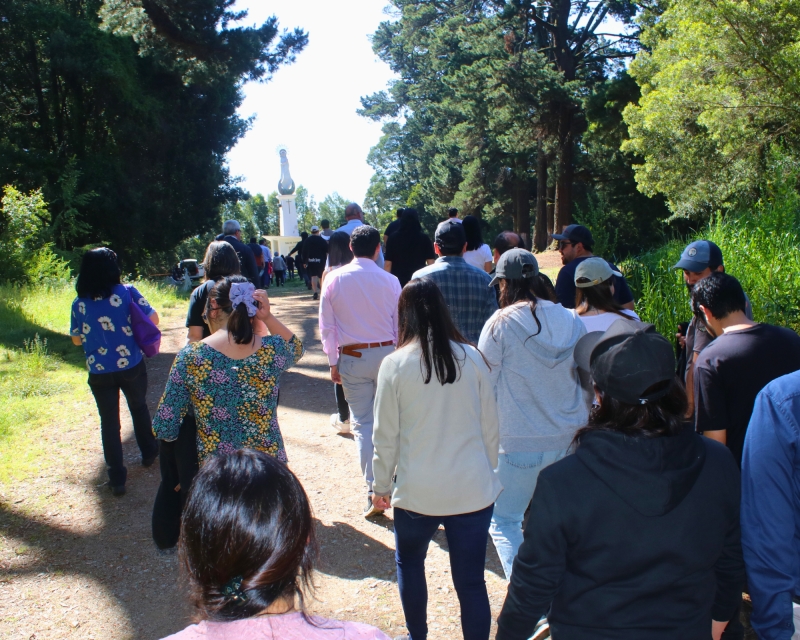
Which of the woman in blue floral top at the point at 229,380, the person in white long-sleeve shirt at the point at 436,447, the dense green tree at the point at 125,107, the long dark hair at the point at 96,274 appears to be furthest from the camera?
the dense green tree at the point at 125,107

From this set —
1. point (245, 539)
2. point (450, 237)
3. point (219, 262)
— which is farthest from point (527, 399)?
point (219, 262)

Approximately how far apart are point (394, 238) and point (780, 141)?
868 cm

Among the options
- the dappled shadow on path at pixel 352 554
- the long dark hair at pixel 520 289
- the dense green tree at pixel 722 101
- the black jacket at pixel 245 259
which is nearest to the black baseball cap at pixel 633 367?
the long dark hair at pixel 520 289

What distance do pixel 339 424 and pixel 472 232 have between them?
259 centimetres

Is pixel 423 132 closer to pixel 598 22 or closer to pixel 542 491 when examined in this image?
pixel 598 22

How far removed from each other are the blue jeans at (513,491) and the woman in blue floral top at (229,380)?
4.25 ft

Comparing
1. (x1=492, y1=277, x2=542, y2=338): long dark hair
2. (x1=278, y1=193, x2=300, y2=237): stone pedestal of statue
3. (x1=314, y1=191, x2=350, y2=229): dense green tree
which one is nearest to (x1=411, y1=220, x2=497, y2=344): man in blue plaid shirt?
(x1=492, y1=277, x2=542, y2=338): long dark hair

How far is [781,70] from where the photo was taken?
1057 cm

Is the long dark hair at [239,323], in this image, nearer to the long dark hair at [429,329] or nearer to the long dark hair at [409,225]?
the long dark hair at [429,329]

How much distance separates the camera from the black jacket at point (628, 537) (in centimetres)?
176

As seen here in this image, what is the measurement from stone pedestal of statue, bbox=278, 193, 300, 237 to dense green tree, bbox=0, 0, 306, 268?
47.7 ft

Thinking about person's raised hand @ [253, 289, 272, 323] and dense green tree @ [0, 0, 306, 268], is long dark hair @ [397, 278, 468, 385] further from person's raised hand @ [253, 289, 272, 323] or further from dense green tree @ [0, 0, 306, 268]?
dense green tree @ [0, 0, 306, 268]

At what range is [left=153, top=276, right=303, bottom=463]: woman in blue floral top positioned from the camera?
3.37 metres

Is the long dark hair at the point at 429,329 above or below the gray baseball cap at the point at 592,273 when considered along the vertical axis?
below
